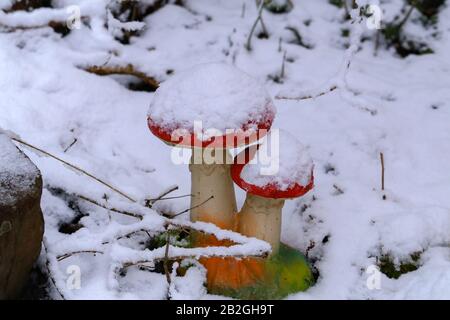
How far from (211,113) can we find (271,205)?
424 mm

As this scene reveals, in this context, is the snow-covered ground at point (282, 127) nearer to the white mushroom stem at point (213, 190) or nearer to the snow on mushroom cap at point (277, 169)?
the white mushroom stem at point (213, 190)

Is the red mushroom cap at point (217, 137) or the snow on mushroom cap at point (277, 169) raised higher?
the red mushroom cap at point (217, 137)

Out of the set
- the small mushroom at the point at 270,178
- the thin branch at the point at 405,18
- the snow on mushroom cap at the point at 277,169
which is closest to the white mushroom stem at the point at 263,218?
the small mushroom at the point at 270,178

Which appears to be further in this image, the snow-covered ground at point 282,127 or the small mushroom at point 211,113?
the snow-covered ground at point 282,127

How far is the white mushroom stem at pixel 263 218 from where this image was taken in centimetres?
208

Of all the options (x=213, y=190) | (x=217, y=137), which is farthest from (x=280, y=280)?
(x=217, y=137)

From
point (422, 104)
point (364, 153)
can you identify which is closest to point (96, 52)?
point (364, 153)

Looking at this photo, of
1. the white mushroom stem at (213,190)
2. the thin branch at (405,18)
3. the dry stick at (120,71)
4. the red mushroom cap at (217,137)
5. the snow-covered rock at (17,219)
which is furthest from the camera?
the thin branch at (405,18)

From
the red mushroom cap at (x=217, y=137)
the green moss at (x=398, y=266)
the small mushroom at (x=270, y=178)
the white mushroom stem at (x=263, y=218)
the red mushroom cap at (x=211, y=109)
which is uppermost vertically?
the red mushroom cap at (x=211, y=109)

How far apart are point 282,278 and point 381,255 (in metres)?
0.37

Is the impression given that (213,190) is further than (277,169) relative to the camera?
Yes

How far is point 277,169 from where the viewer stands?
1934 mm

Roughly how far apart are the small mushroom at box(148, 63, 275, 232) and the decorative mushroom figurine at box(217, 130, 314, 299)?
0.09 meters

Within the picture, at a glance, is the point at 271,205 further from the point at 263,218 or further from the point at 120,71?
the point at 120,71
